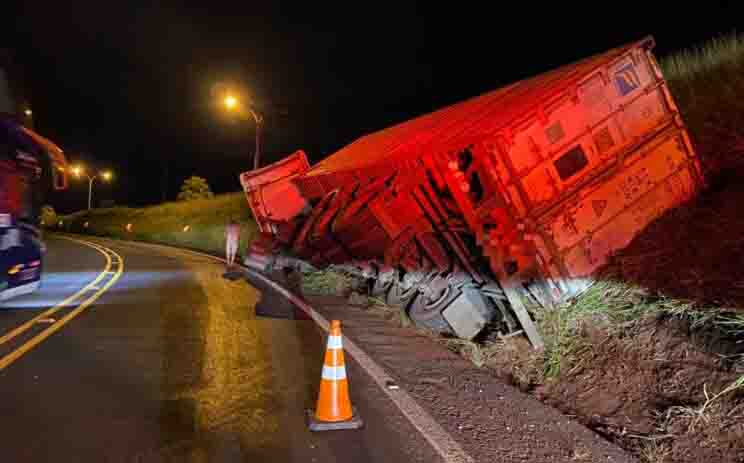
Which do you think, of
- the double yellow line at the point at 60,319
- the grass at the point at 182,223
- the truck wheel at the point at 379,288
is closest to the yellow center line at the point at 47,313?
the double yellow line at the point at 60,319

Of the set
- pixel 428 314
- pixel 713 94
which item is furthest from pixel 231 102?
pixel 713 94

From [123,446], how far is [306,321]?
3.74 meters

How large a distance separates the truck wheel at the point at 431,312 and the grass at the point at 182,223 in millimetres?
12996

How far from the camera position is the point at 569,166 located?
5715mm

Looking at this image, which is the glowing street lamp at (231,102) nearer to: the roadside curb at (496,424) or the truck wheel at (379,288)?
the truck wheel at (379,288)

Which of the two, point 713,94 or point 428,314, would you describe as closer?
point 428,314

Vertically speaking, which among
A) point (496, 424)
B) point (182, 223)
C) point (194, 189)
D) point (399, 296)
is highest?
point (194, 189)

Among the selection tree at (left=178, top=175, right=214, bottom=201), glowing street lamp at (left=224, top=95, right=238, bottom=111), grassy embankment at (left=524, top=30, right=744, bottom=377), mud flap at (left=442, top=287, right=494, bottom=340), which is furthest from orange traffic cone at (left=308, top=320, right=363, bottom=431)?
tree at (left=178, top=175, right=214, bottom=201)

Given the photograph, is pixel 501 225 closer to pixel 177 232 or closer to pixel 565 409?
pixel 565 409

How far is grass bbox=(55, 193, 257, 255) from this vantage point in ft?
79.8

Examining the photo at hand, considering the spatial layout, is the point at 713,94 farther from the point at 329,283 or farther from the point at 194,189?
the point at 194,189

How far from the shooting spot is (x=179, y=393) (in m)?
4.09

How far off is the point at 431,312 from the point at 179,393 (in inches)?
146

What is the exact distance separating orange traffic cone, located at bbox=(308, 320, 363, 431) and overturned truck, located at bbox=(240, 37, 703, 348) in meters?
2.65
